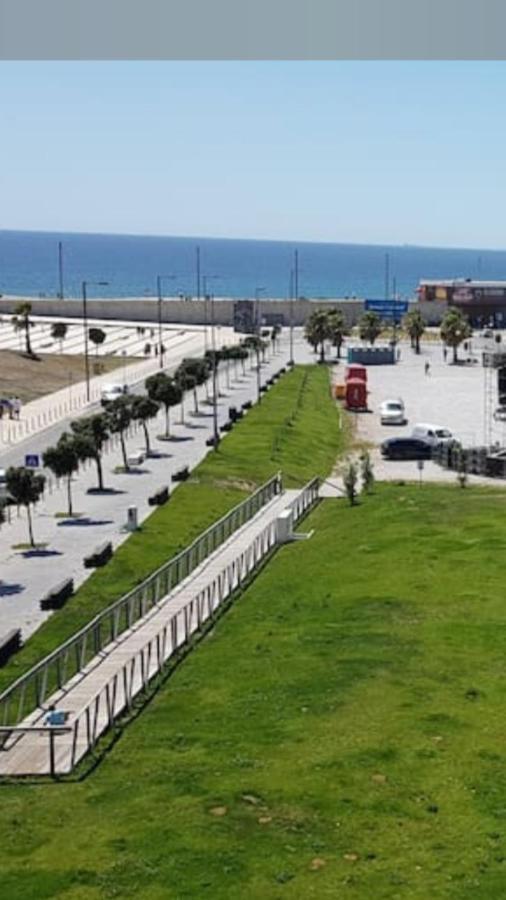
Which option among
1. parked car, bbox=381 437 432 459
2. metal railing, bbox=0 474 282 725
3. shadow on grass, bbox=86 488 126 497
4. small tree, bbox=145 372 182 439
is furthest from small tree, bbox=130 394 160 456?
metal railing, bbox=0 474 282 725


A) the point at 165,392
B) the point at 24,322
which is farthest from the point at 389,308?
the point at 165,392

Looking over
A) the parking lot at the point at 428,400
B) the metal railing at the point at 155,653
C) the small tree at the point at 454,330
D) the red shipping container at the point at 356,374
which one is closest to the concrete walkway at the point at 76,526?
the metal railing at the point at 155,653

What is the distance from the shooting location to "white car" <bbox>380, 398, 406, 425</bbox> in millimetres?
81438

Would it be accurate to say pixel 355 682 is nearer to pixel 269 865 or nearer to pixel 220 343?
pixel 269 865

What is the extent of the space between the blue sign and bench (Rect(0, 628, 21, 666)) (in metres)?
120

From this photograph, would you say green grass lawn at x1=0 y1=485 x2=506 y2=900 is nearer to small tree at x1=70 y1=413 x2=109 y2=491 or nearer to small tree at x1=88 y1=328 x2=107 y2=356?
small tree at x1=70 y1=413 x2=109 y2=491

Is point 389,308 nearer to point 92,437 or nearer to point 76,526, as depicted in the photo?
point 92,437

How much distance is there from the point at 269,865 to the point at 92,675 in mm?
9679

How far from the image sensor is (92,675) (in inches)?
1067

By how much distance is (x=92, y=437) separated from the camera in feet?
171

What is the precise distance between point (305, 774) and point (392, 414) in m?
61.1

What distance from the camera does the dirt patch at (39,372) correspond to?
309 feet

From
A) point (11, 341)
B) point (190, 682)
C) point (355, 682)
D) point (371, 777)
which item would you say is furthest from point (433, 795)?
point (11, 341)

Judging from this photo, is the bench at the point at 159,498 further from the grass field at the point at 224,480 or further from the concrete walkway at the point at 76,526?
the grass field at the point at 224,480
